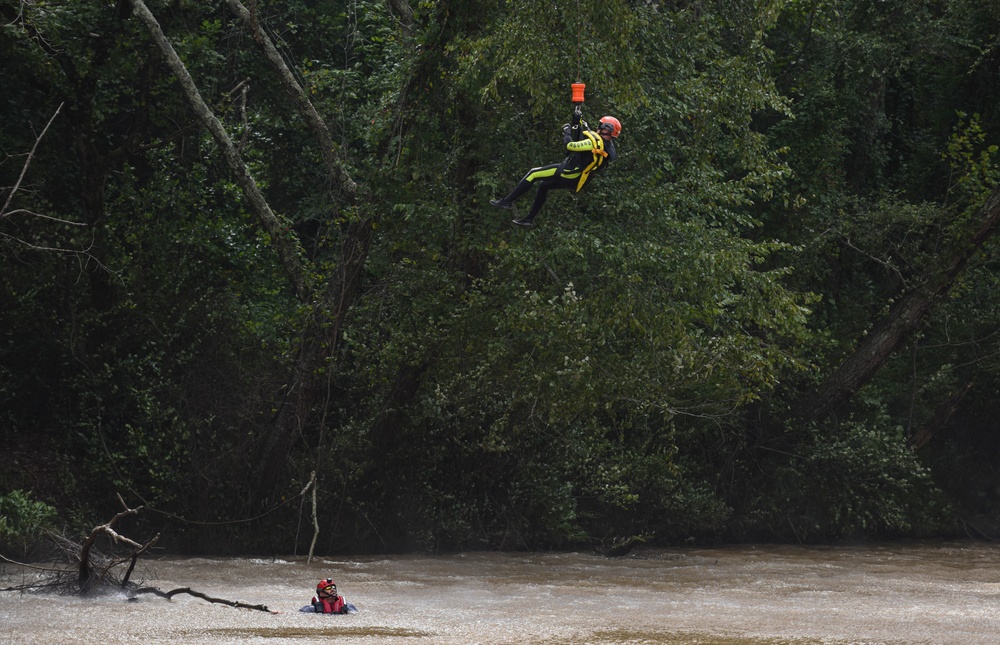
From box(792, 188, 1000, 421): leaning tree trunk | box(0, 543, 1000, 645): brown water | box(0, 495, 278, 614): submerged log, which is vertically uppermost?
box(792, 188, 1000, 421): leaning tree trunk

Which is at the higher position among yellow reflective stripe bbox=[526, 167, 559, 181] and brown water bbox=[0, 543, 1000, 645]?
yellow reflective stripe bbox=[526, 167, 559, 181]

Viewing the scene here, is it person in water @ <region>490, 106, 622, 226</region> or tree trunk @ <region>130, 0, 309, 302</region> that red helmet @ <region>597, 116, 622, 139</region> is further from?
tree trunk @ <region>130, 0, 309, 302</region>

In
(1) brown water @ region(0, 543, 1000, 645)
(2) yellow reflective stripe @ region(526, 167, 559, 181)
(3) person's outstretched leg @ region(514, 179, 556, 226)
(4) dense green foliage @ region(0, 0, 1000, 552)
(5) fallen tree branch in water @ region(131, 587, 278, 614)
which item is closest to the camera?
(1) brown water @ region(0, 543, 1000, 645)

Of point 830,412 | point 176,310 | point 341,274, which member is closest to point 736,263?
point 341,274

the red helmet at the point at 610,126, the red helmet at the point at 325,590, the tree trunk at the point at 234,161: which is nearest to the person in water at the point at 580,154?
the red helmet at the point at 610,126

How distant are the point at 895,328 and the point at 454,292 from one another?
7727 mm

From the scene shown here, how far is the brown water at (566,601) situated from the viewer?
34.5ft

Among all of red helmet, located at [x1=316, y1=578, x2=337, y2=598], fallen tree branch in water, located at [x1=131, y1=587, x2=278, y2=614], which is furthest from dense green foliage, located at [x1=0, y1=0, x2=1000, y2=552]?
red helmet, located at [x1=316, y1=578, x2=337, y2=598]

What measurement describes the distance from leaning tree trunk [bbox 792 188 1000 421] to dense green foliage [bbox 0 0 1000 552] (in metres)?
0.18

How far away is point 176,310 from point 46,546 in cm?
469

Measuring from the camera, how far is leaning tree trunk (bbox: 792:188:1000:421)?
19.0 metres

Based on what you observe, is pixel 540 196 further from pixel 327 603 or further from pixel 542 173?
pixel 327 603

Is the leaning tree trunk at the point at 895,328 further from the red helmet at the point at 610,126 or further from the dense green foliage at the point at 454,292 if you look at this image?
the red helmet at the point at 610,126

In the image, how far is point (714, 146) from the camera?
52.7 ft
